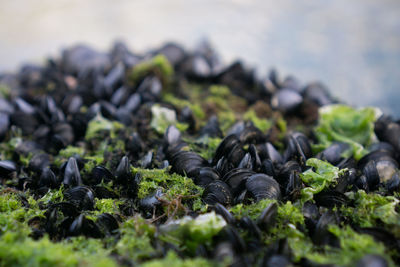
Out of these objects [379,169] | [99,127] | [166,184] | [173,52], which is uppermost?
[173,52]

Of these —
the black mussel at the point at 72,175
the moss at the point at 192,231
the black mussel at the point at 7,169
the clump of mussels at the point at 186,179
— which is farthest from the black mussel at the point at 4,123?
the moss at the point at 192,231

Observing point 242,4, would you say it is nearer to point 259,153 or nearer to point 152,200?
point 259,153

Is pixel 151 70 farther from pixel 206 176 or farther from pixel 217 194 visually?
pixel 217 194

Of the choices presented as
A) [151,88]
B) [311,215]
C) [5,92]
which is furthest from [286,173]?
[5,92]

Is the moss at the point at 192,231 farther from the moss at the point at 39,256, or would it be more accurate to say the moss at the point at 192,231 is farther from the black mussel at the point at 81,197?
the black mussel at the point at 81,197

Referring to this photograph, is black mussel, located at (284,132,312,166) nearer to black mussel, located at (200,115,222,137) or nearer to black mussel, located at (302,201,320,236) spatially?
black mussel, located at (302,201,320,236)

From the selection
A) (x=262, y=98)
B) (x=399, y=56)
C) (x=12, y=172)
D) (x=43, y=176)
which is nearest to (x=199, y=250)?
(x=43, y=176)

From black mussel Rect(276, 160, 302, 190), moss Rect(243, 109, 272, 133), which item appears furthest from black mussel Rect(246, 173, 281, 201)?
moss Rect(243, 109, 272, 133)
